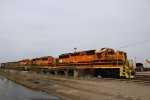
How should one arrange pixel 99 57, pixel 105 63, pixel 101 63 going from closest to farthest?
pixel 105 63
pixel 101 63
pixel 99 57

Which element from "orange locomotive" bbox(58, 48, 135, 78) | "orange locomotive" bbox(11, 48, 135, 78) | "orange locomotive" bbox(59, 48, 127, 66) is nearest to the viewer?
"orange locomotive" bbox(58, 48, 135, 78)

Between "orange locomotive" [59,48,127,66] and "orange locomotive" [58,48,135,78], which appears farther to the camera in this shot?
"orange locomotive" [59,48,127,66]

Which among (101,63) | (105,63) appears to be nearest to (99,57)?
(101,63)

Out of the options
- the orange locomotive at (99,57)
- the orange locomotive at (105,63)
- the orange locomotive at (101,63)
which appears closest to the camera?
the orange locomotive at (105,63)

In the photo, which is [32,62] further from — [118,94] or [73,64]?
[118,94]

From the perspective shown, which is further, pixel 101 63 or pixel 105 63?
pixel 101 63

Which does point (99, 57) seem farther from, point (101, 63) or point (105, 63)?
point (105, 63)

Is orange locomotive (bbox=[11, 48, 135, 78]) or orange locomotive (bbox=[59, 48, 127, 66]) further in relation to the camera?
orange locomotive (bbox=[59, 48, 127, 66])

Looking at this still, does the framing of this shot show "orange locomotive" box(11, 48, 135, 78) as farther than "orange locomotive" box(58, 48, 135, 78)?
Yes

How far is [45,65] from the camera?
46719 mm

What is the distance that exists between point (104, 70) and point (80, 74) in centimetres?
458

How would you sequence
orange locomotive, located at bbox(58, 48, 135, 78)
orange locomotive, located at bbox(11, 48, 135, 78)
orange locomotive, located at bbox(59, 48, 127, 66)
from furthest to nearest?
orange locomotive, located at bbox(59, 48, 127, 66) → orange locomotive, located at bbox(11, 48, 135, 78) → orange locomotive, located at bbox(58, 48, 135, 78)

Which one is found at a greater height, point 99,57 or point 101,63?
point 99,57

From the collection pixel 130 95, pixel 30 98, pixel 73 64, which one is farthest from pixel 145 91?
pixel 73 64
